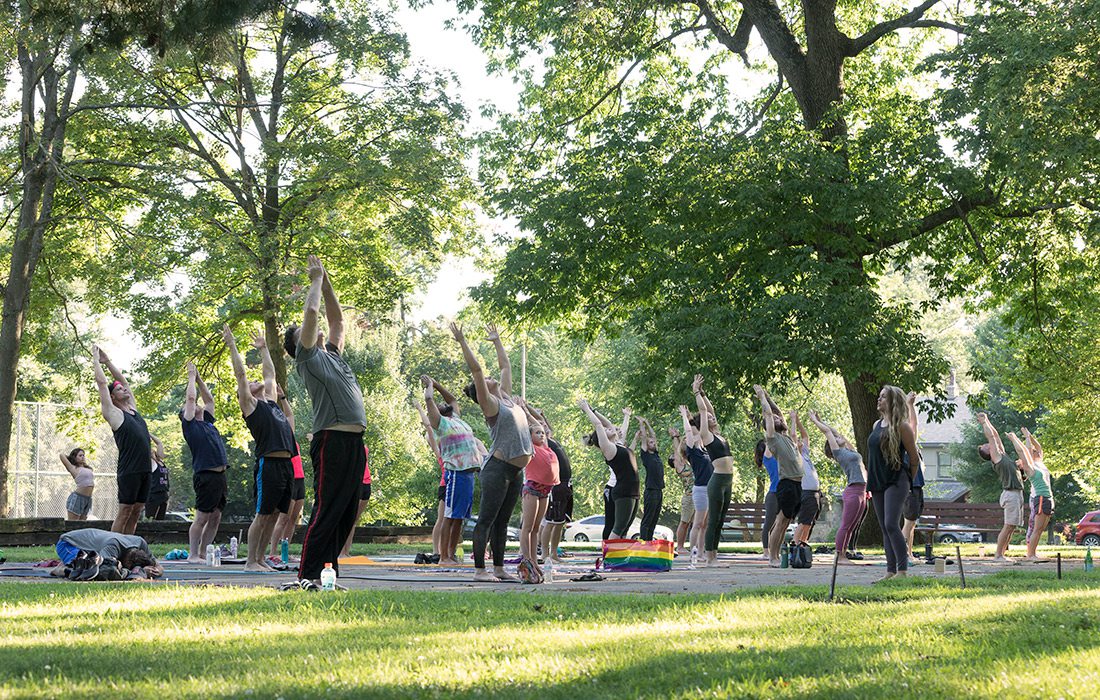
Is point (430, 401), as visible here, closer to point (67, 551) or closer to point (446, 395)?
point (446, 395)

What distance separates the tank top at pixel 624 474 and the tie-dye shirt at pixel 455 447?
229cm

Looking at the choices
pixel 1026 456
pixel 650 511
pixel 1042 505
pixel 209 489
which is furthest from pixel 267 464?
pixel 1026 456

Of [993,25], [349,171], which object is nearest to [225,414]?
[349,171]

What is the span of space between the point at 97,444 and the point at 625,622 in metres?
27.9

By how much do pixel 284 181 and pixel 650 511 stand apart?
42.3 ft

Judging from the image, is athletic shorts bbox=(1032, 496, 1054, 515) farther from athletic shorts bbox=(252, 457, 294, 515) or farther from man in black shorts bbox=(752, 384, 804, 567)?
athletic shorts bbox=(252, 457, 294, 515)

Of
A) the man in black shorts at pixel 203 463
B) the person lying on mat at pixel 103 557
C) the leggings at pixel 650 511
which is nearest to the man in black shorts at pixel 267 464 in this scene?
the person lying on mat at pixel 103 557

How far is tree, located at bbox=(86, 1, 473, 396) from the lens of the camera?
26.5 metres

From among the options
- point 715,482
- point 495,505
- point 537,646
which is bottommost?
point 537,646

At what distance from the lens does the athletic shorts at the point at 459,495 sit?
47.2ft

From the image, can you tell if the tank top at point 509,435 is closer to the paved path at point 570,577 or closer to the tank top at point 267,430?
the paved path at point 570,577

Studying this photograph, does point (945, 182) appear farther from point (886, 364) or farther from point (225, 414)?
point (225, 414)

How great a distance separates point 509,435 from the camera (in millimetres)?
12039

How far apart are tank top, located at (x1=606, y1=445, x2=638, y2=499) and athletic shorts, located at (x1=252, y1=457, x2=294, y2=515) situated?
4680 mm
